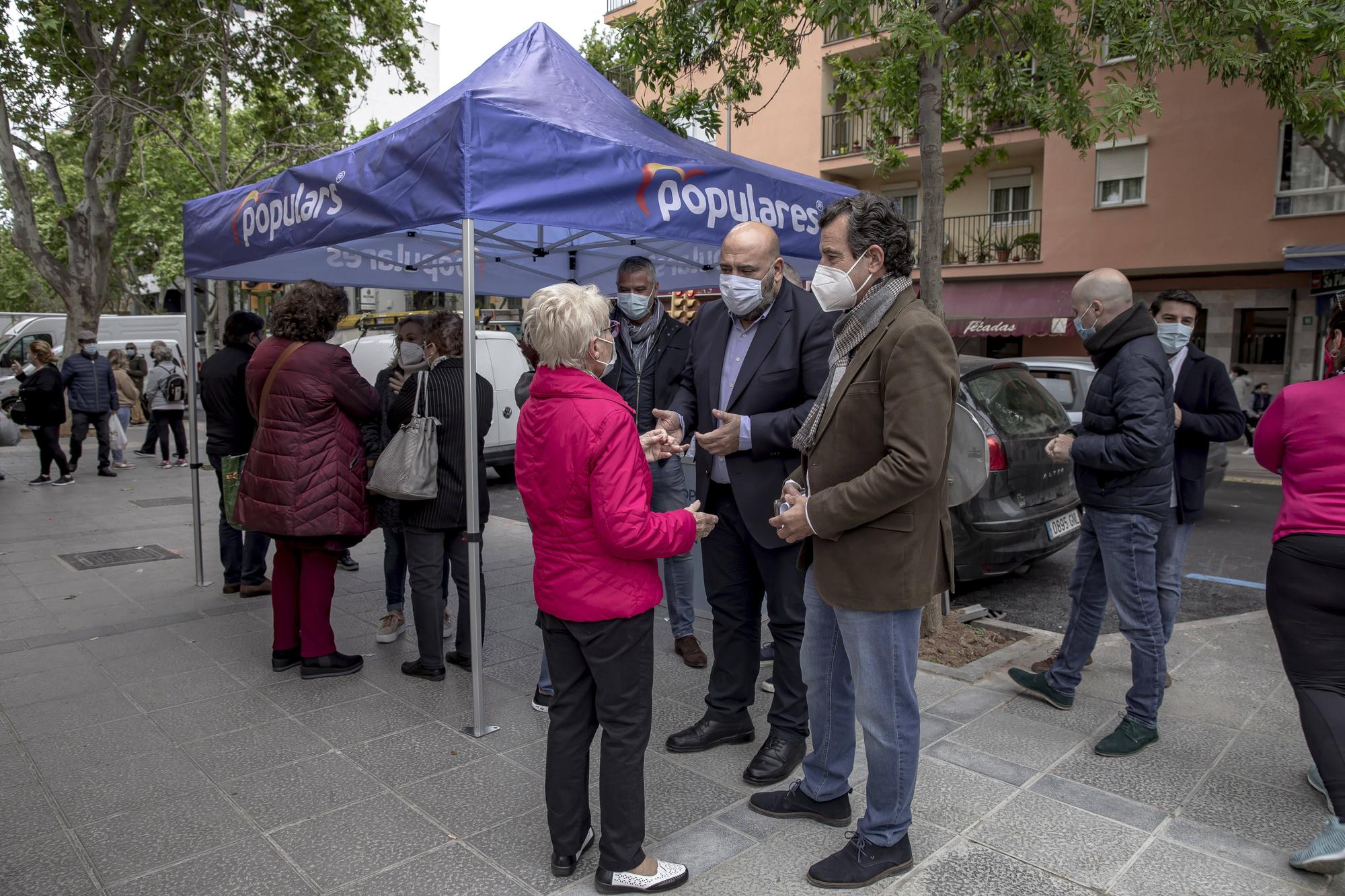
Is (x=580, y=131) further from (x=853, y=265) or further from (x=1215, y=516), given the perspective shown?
(x=1215, y=516)

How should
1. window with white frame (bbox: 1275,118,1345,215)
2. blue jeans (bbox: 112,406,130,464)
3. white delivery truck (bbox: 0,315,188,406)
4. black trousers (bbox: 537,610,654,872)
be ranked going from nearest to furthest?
1. black trousers (bbox: 537,610,654,872)
2. blue jeans (bbox: 112,406,130,464)
3. window with white frame (bbox: 1275,118,1345,215)
4. white delivery truck (bbox: 0,315,188,406)

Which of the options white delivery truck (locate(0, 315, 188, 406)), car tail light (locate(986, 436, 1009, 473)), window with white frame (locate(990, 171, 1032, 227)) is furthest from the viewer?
window with white frame (locate(990, 171, 1032, 227))

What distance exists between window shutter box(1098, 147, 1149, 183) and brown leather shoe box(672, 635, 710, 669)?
19.1 metres

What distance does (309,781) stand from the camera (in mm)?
3389

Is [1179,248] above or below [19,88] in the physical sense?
below

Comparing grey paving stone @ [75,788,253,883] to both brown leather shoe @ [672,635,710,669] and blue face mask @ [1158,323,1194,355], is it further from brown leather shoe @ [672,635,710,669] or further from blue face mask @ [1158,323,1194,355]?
blue face mask @ [1158,323,1194,355]

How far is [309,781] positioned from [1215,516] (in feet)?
31.6

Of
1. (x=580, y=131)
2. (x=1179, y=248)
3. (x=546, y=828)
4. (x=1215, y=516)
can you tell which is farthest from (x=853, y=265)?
(x=1179, y=248)

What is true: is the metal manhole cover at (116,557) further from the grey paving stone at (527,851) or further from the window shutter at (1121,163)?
the window shutter at (1121,163)

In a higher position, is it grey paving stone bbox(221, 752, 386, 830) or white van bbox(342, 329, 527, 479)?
white van bbox(342, 329, 527, 479)

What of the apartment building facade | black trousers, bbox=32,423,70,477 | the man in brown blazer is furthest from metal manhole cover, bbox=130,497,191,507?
the apartment building facade

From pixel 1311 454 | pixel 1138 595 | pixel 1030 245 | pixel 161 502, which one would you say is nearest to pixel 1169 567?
pixel 1138 595

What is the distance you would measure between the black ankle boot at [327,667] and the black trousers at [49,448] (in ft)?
30.5

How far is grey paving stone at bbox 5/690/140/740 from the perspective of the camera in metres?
3.91
